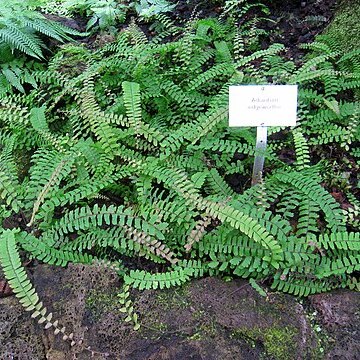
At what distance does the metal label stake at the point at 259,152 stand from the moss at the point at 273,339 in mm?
1052

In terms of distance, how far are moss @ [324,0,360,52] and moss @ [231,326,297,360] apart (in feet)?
9.64

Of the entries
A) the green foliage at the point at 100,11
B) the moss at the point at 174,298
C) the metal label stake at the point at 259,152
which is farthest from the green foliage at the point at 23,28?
the moss at the point at 174,298

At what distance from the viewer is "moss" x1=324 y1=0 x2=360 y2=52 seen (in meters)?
4.26

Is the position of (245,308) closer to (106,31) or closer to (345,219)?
(345,219)

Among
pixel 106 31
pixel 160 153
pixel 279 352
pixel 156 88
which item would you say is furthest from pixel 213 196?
pixel 106 31

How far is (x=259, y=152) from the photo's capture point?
308 centimetres

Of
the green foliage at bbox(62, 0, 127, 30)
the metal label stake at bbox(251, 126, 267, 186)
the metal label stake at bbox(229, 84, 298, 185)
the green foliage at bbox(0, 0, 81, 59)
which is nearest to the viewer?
the metal label stake at bbox(229, 84, 298, 185)

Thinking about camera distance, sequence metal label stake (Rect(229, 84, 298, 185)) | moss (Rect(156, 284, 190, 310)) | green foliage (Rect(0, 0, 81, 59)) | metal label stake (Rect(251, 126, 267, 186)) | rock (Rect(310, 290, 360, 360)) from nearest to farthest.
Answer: rock (Rect(310, 290, 360, 360)), moss (Rect(156, 284, 190, 310)), metal label stake (Rect(229, 84, 298, 185)), metal label stake (Rect(251, 126, 267, 186)), green foliage (Rect(0, 0, 81, 59))

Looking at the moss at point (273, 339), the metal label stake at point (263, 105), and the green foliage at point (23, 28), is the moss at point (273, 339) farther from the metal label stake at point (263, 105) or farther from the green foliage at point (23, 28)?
the green foliage at point (23, 28)

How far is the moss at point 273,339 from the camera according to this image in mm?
2385

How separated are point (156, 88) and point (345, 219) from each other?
196 centimetres

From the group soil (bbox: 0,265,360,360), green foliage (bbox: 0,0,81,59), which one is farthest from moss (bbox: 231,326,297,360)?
green foliage (bbox: 0,0,81,59)

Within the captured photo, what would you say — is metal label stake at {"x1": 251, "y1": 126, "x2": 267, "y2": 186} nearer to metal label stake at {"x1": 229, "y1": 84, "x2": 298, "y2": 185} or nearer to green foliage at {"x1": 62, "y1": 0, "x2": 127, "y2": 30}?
metal label stake at {"x1": 229, "y1": 84, "x2": 298, "y2": 185}

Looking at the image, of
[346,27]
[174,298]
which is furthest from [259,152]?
[346,27]
